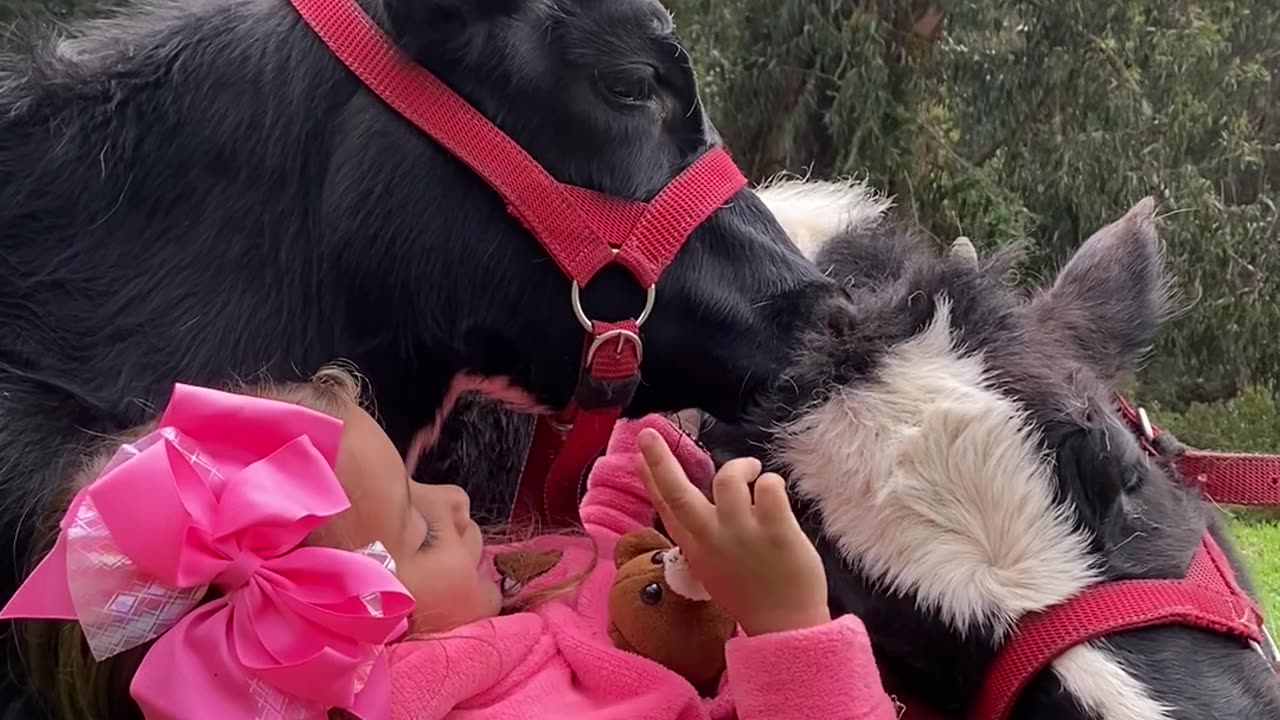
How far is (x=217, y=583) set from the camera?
812 millimetres

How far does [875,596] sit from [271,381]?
0.50 meters

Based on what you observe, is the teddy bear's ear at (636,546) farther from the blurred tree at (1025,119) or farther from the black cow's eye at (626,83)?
the blurred tree at (1025,119)

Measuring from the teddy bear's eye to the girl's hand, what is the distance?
110 millimetres

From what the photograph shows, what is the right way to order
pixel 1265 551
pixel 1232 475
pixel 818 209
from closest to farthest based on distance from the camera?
pixel 1232 475, pixel 818 209, pixel 1265 551

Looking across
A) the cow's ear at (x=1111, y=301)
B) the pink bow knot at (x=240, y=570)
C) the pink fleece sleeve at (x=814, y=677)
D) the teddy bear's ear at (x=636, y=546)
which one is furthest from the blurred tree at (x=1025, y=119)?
the pink bow knot at (x=240, y=570)

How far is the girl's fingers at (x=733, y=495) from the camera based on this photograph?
2.79 ft

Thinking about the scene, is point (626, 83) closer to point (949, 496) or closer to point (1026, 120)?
point (949, 496)

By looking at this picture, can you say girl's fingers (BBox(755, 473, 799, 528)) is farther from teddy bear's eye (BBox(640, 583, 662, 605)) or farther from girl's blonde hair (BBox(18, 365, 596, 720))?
girl's blonde hair (BBox(18, 365, 596, 720))

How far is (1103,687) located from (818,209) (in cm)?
65

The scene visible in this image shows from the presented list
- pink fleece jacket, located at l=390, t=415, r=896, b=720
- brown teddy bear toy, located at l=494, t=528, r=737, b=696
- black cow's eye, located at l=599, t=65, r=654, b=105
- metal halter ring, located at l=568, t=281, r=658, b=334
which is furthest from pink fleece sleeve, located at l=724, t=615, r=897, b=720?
black cow's eye, located at l=599, t=65, r=654, b=105

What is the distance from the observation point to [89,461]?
923 millimetres

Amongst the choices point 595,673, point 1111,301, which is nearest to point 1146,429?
point 1111,301

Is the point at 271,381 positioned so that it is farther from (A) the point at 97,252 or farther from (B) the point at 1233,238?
(B) the point at 1233,238

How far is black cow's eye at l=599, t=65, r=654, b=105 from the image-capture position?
1056 mm
